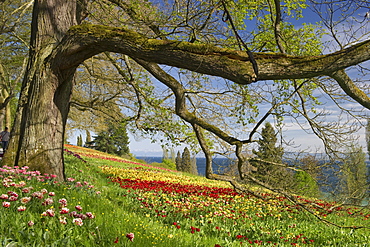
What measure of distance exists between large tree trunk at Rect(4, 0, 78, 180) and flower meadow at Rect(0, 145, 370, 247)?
0.56 metres

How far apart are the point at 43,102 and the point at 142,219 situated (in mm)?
3692

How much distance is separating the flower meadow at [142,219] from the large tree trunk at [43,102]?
0.56 meters

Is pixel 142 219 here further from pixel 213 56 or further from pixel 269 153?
pixel 213 56

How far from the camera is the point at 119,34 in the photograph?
17.4 ft

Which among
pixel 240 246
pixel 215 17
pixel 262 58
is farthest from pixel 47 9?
pixel 240 246

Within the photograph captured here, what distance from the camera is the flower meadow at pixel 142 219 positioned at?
3.07 m

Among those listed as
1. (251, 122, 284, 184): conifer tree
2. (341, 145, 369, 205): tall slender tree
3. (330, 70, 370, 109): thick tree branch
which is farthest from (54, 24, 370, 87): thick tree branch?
(341, 145, 369, 205): tall slender tree

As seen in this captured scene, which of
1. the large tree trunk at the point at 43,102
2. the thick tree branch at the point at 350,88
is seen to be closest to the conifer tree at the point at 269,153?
the thick tree branch at the point at 350,88

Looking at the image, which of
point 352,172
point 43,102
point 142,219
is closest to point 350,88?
point 352,172

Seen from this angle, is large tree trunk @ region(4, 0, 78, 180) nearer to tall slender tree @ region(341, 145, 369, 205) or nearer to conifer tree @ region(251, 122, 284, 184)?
conifer tree @ region(251, 122, 284, 184)

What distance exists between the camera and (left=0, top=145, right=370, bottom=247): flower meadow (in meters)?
3.07

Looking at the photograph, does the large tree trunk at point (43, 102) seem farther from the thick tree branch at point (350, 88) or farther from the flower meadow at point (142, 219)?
the thick tree branch at point (350, 88)

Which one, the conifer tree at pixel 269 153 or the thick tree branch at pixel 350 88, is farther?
the conifer tree at pixel 269 153

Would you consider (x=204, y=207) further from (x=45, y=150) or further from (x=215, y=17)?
(x=215, y=17)
